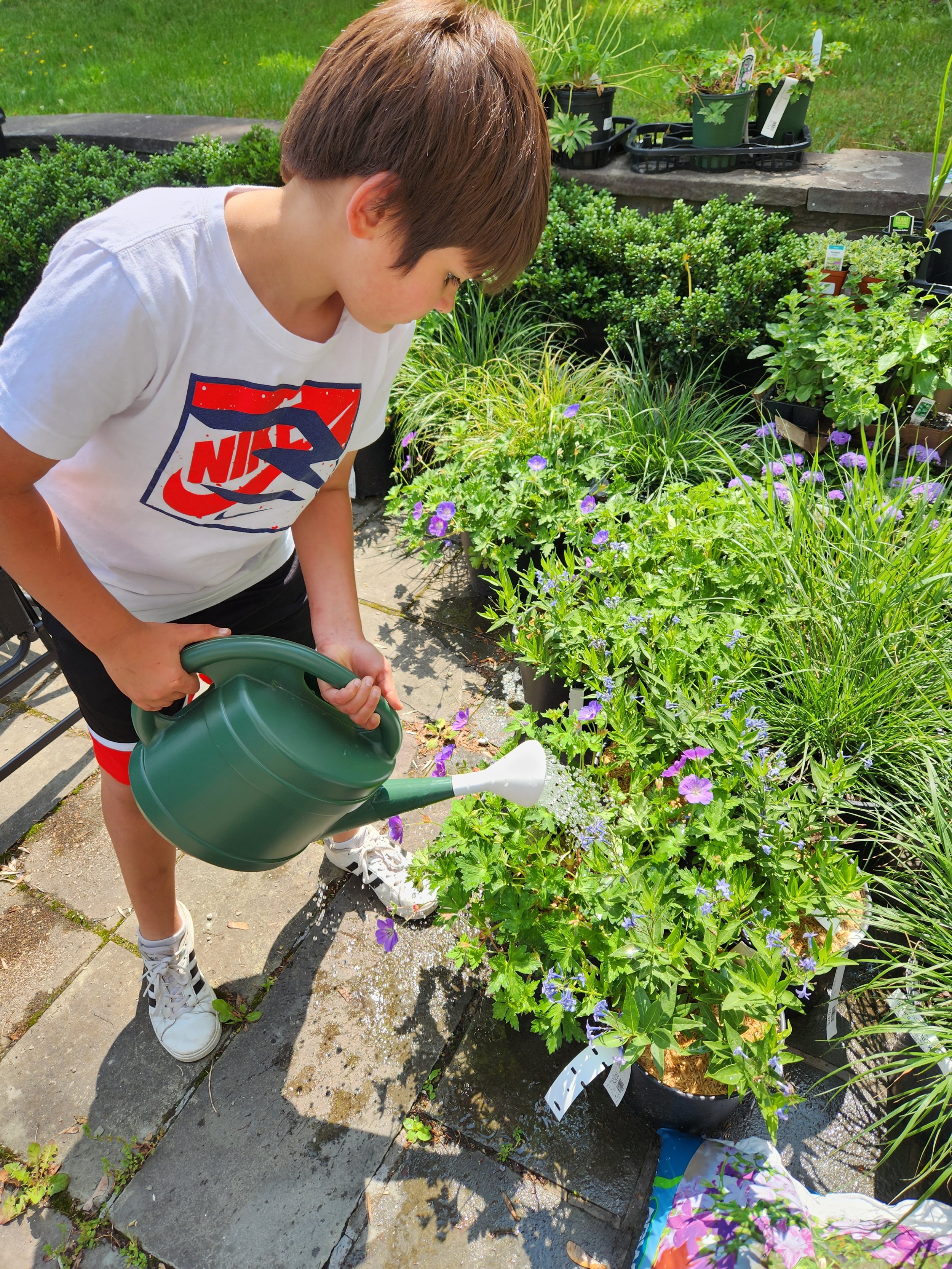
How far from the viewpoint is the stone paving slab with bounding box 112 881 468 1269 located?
145 cm

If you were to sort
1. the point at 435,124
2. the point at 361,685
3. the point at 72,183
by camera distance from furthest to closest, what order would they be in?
the point at 72,183, the point at 361,685, the point at 435,124

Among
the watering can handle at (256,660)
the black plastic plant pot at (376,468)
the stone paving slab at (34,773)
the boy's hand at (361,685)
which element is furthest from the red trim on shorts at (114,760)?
the black plastic plant pot at (376,468)

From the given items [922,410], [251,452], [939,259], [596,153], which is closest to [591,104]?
[596,153]

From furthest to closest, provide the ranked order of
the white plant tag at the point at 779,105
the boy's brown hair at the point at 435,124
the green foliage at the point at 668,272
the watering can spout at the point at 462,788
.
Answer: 1. the white plant tag at the point at 779,105
2. the green foliage at the point at 668,272
3. the watering can spout at the point at 462,788
4. the boy's brown hair at the point at 435,124

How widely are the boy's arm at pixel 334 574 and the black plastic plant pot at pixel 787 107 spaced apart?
2.90m

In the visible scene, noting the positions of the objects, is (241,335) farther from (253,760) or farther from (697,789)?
(697,789)

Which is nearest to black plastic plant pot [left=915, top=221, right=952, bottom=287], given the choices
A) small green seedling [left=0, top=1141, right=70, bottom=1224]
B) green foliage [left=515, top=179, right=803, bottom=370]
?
green foliage [left=515, top=179, right=803, bottom=370]

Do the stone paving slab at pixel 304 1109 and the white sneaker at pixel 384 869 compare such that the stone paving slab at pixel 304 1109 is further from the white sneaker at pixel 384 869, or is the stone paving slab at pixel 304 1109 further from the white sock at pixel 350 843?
the white sock at pixel 350 843

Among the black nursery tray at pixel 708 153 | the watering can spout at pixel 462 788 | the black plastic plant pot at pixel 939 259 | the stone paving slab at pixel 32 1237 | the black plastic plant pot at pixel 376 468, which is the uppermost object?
the black nursery tray at pixel 708 153

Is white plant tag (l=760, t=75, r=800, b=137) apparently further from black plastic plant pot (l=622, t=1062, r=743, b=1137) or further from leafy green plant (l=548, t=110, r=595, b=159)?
black plastic plant pot (l=622, t=1062, r=743, b=1137)

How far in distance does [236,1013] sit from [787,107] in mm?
3738

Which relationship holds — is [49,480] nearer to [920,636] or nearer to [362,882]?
[362,882]

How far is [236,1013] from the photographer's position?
175 centimetres

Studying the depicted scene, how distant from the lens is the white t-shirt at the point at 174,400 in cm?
92
